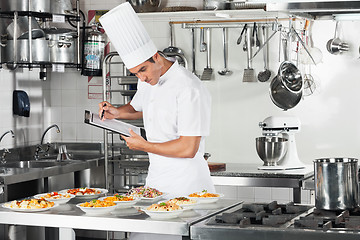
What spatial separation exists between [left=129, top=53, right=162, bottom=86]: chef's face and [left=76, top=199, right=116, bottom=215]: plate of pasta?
773 millimetres


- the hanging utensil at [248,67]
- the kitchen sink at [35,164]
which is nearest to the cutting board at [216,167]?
the hanging utensil at [248,67]

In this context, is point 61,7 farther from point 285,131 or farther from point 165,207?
point 165,207

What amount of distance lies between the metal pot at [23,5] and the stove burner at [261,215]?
2986mm

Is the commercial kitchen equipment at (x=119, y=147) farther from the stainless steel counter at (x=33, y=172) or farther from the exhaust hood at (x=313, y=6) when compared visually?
the exhaust hood at (x=313, y=6)

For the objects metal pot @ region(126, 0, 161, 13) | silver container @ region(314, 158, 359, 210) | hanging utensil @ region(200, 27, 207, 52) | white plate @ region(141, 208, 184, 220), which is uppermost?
metal pot @ region(126, 0, 161, 13)

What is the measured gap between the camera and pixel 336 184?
2930 mm

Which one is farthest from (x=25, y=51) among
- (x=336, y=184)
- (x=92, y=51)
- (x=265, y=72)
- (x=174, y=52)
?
(x=336, y=184)

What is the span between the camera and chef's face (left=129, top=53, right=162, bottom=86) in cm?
346

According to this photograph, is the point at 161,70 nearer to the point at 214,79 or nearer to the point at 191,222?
the point at 191,222

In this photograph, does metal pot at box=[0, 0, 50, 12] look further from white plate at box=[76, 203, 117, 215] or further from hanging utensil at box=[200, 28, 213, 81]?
white plate at box=[76, 203, 117, 215]

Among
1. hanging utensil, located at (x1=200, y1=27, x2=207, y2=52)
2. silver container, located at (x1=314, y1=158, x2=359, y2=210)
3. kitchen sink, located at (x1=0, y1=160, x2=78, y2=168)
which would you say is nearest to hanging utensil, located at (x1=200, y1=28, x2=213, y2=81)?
hanging utensil, located at (x1=200, y1=27, x2=207, y2=52)

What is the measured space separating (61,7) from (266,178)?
2.35 m

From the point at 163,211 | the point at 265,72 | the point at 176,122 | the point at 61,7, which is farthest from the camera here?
the point at 265,72

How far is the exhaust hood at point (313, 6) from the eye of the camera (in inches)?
117
